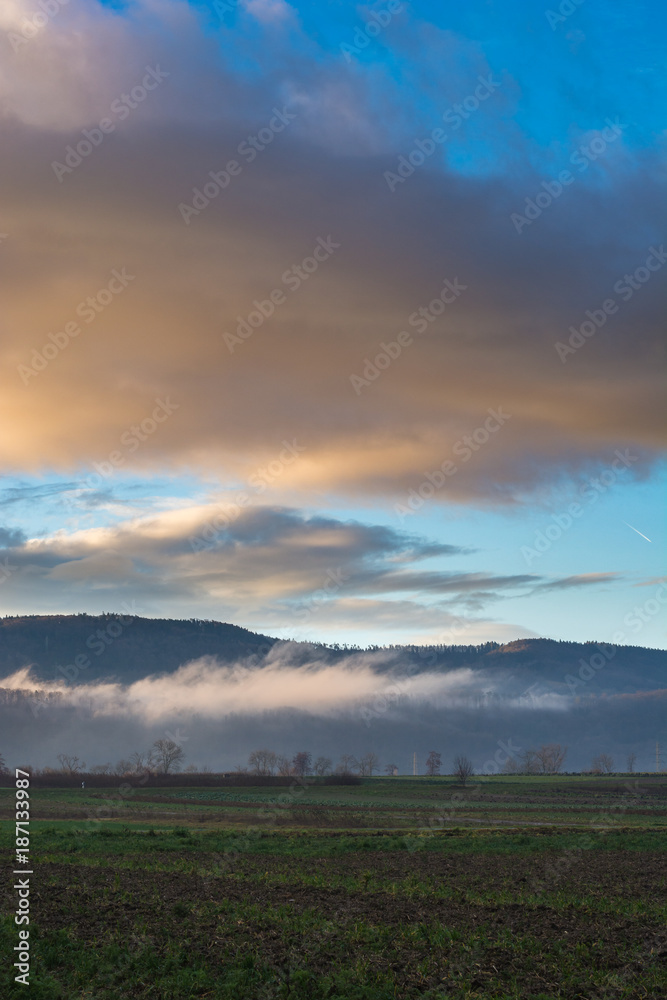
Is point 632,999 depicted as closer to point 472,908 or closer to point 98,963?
point 472,908

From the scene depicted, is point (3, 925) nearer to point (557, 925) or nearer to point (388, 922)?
point (388, 922)

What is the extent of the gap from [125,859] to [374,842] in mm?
16432

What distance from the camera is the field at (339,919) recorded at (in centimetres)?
1977

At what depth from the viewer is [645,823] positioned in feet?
258

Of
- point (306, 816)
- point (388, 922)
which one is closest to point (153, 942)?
point (388, 922)

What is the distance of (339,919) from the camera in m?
25.3

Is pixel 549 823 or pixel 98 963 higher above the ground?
pixel 98 963

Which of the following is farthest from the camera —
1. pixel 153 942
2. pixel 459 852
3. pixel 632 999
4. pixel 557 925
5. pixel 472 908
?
pixel 459 852

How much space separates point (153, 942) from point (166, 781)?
541 ft

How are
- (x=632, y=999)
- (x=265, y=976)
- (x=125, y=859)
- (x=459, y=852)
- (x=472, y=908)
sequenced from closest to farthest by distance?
(x=632, y=999) < (x=265, y=976) < (x=472, y=908) < (x=125, y=859) < (x=459, y=852)

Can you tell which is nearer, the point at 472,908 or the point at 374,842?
the point at 472,908

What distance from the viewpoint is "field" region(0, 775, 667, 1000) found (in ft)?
64.8

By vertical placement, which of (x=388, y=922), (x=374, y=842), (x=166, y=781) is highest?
(x=388, y=922)

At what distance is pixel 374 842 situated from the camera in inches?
1972
